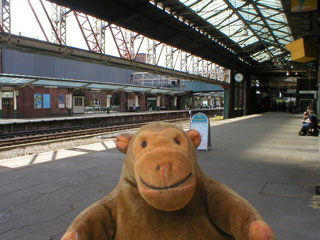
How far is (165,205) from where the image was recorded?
160 cm

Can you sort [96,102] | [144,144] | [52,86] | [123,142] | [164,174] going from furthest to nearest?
[96,102] → [52,86] → [123,142] → [144,144] → [164,174]

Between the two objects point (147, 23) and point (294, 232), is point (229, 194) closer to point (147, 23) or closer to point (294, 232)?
point (294, 232)

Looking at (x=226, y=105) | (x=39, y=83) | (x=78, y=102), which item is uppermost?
(x=39, y=83)

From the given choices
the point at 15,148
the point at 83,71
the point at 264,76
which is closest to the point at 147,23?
the point at 15,148

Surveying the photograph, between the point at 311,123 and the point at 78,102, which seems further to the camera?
the point at 78,102

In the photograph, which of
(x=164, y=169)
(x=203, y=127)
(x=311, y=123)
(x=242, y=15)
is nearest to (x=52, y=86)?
(x=242, y=15)

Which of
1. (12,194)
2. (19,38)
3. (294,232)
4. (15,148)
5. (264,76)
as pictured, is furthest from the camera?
(264,76)

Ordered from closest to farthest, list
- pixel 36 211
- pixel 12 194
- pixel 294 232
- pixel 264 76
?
A: pixel 294 232, pixel 36 211, pixel 12 194, pixel 264 76

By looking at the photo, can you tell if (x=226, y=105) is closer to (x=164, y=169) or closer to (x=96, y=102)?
(x=96, y=102)

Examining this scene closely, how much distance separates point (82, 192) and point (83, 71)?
105ft

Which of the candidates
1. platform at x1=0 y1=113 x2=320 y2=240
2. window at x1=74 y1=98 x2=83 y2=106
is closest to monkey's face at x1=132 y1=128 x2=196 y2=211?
platform at x1=0 y1=113 x2=320 y2=240

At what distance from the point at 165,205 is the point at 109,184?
3980 millimetres

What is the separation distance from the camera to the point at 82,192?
4918 mm

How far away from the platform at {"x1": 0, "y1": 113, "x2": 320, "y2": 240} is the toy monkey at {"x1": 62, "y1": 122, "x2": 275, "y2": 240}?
69.8 inches
